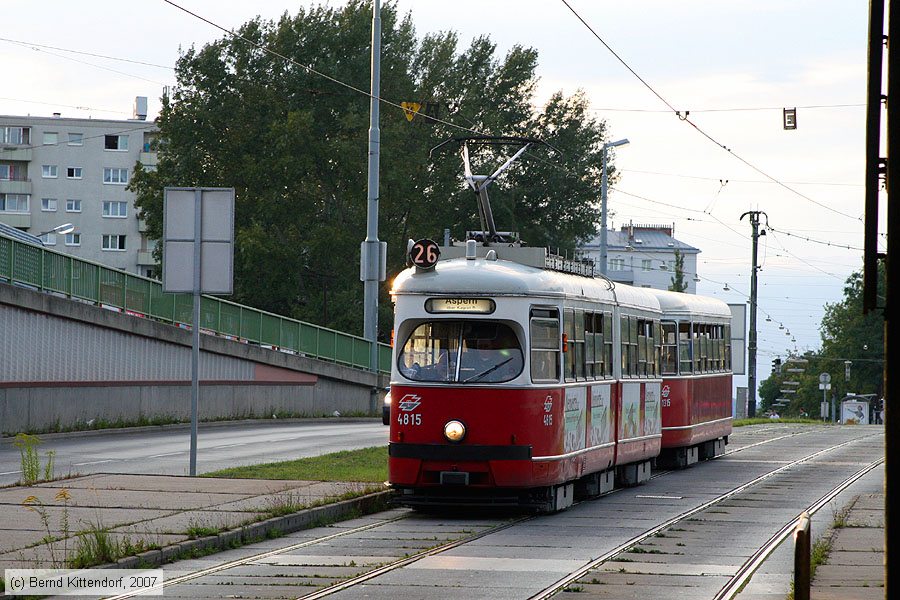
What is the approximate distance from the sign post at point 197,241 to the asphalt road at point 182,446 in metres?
3.19

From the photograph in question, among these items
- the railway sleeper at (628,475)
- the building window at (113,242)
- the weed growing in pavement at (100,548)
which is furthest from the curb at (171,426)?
→ the building window at (113,242)

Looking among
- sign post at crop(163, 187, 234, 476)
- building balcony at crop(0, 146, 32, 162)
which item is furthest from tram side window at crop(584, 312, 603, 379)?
building balcony at crop(0, 146, 32, 162)

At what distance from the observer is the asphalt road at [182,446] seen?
76.3 ft

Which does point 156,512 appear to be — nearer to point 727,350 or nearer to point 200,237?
point 200,237

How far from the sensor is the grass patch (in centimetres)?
2035

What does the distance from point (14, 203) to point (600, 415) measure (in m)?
94.6

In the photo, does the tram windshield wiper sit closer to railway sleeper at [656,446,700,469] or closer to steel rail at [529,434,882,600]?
steel rail at [529,434,882,600]

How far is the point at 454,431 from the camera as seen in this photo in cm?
1708

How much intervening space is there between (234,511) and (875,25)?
9.11 m

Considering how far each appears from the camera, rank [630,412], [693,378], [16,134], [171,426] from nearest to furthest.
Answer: [630,412], [693,378], [171,426], [16,134]

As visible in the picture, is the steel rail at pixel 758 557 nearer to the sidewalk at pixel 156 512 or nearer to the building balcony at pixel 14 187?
the sidewalk at pixel 156 512

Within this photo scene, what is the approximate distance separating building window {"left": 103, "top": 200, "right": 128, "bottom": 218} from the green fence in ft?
215

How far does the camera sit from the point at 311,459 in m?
23.9

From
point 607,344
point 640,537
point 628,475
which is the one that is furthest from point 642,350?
point 640,537
